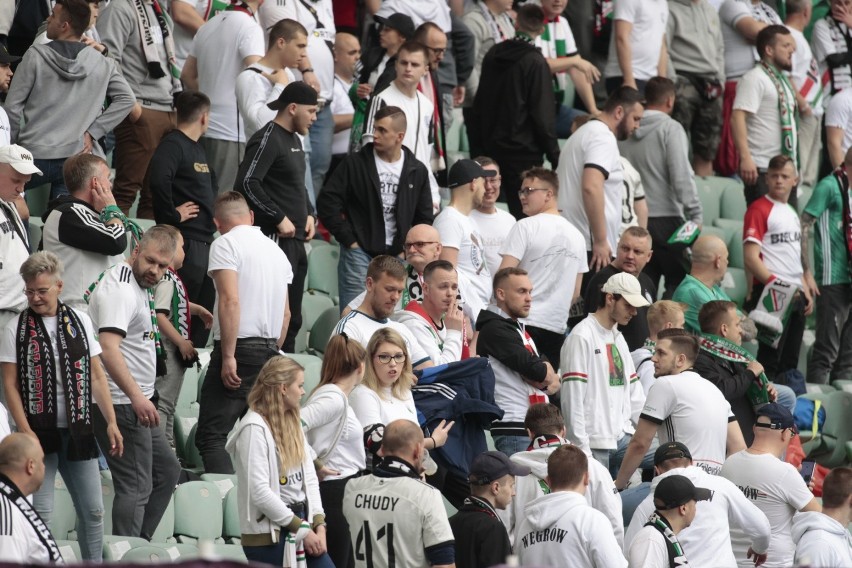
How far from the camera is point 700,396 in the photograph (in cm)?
775

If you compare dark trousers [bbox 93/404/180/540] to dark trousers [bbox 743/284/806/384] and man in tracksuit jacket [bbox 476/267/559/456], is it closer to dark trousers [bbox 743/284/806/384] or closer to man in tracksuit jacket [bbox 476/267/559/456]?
man in tracksuit jacket [bbox 476/267/559/456]

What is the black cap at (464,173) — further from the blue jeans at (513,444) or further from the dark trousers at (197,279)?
the blue jeans at (513,444)

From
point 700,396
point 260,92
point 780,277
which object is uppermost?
point 260,92

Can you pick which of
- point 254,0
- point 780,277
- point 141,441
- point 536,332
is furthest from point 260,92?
point 780,277

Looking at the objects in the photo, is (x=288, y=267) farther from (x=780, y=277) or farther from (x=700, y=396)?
(x=780, y=277)

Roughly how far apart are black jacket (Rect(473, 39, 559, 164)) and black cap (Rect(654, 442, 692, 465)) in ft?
13.0

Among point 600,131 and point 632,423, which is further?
point 600,131

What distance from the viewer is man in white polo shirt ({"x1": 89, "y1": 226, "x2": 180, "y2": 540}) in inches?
271

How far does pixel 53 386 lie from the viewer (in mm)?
6477

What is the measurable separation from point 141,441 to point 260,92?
116 inches

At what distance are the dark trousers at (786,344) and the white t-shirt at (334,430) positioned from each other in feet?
16.0

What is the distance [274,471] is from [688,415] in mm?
2446

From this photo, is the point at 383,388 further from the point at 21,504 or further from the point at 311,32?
the point at 311,32

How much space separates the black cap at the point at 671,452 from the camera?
7.08m
